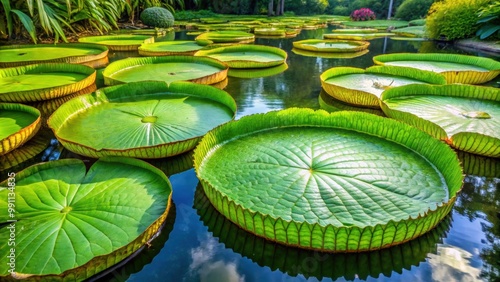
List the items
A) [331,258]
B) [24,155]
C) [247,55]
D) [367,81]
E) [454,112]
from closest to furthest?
[331,258] < [24,155] < [454,112] < [367,81] < [247,55]

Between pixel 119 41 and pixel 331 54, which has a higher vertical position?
pixel 119 41

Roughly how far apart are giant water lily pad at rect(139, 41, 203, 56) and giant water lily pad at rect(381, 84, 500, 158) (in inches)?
140

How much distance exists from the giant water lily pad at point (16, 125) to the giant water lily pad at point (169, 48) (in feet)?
9.81

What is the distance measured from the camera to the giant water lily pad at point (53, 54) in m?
4.33

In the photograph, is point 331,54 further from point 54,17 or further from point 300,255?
point 300,255

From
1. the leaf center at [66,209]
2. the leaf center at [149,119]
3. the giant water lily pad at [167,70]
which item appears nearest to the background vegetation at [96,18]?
the giant water lily pad at [167,70]

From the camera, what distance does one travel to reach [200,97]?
2.99 metres

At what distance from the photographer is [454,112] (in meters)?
2.54

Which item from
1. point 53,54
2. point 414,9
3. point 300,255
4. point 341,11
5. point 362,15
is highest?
point 341,11

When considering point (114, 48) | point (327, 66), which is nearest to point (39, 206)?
point (327, 66)

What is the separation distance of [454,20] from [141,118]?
7710 mm

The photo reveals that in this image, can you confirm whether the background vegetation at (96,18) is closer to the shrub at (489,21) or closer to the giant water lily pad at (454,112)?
the shrub at (489,21)

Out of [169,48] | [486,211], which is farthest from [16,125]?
[169,48]

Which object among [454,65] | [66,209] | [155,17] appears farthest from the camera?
[155,17]
